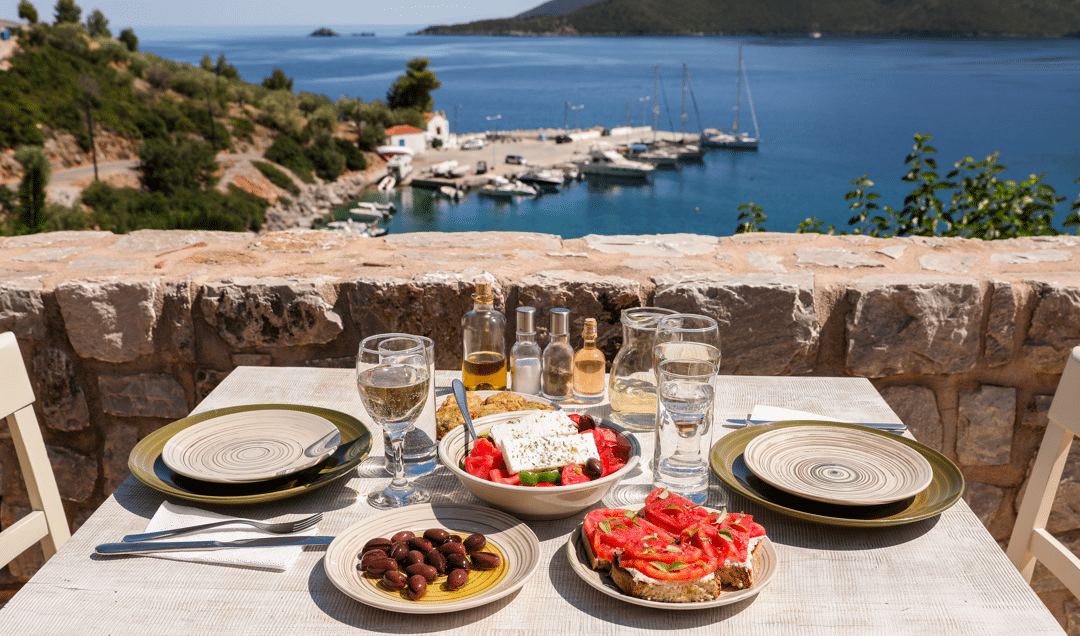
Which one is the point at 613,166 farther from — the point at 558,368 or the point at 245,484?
the point at 245,484

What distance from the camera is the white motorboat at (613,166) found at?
43719 millimetres

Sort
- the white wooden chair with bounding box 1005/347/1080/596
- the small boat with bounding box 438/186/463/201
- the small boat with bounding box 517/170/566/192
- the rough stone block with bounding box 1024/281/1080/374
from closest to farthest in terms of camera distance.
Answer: the white wooden chair with bounding box 1005/347/1080/596 → the rough stone block with bounding box 1024/281/1080/374 → the small boat with bounding box 438/186/463/201 → the small boat with bounding box 517/170/566/192

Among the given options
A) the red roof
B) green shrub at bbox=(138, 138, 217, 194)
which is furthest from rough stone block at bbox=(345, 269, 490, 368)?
the red roof

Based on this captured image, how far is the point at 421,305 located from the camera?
2062mm

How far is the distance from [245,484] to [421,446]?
0.28 m

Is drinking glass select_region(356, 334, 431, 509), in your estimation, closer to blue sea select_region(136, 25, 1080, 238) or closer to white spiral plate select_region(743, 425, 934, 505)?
white spiral plate select_region(743, 425, 934, 505)

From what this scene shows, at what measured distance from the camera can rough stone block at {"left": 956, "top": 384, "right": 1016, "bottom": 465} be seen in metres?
2.11

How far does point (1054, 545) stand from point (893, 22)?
283 feet

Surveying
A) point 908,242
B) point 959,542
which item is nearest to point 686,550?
point 959,542

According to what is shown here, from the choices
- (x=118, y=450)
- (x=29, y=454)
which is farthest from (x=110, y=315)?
(x=29, y=454)

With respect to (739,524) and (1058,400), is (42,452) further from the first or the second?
(1058,400)

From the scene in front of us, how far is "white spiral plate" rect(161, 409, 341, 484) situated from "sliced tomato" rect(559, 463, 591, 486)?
42 centimetres

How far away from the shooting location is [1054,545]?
1315mm

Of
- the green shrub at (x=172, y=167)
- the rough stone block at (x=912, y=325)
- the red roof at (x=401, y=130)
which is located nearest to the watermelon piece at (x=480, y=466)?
the rough stone block at (x=912, y=325)
